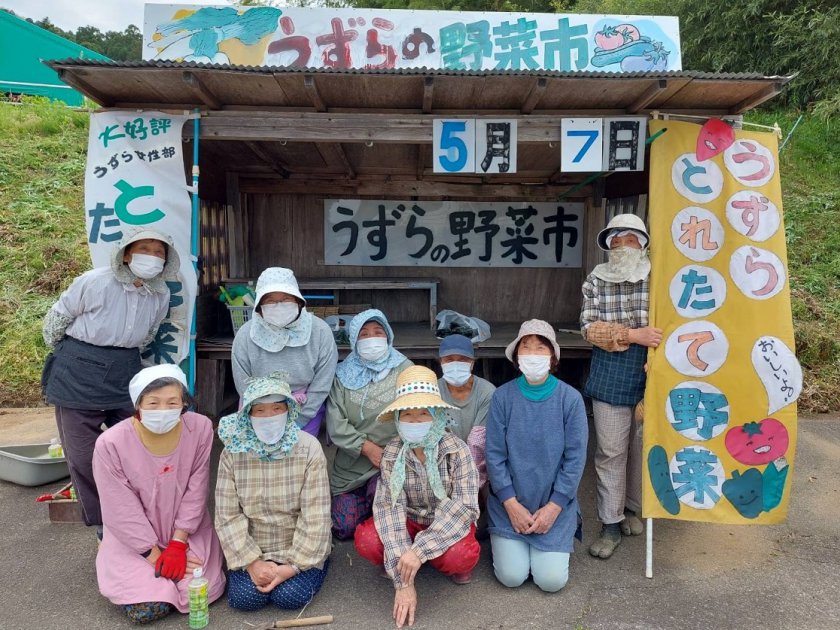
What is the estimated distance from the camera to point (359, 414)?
3910 millimetres

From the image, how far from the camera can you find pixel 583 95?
13.6 ft

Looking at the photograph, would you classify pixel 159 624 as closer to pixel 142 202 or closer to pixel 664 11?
pixel 142 202

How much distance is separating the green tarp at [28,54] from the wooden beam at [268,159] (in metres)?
10.6

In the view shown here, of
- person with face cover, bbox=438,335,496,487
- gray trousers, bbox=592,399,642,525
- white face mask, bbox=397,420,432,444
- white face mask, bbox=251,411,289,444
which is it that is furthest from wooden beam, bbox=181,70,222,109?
gray trousers, bbox=592,399,642,525

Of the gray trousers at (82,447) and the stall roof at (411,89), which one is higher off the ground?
the stall roof at (411,89)

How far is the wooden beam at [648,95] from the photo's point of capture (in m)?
3.84

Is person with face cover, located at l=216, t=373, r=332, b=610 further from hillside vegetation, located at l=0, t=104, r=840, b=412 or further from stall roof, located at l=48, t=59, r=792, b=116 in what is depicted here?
hillside vegetation, located at l=0, t=104, r=840, b=412

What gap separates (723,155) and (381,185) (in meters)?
4.22

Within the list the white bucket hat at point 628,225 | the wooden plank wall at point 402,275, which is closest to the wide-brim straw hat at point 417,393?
the white bucket hat at point 628,225

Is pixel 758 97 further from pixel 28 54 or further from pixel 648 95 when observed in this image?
pixel 28 54

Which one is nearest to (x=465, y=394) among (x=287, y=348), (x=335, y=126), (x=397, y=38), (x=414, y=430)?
(x=414, y=430)

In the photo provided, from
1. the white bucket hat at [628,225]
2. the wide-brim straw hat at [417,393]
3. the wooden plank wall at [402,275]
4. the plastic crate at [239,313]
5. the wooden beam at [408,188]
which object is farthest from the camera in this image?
the wooden plank wall at [402,275]

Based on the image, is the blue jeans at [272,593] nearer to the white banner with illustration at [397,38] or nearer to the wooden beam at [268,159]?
the wooden beam at [268,159]

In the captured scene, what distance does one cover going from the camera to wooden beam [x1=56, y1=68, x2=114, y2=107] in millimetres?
3787
